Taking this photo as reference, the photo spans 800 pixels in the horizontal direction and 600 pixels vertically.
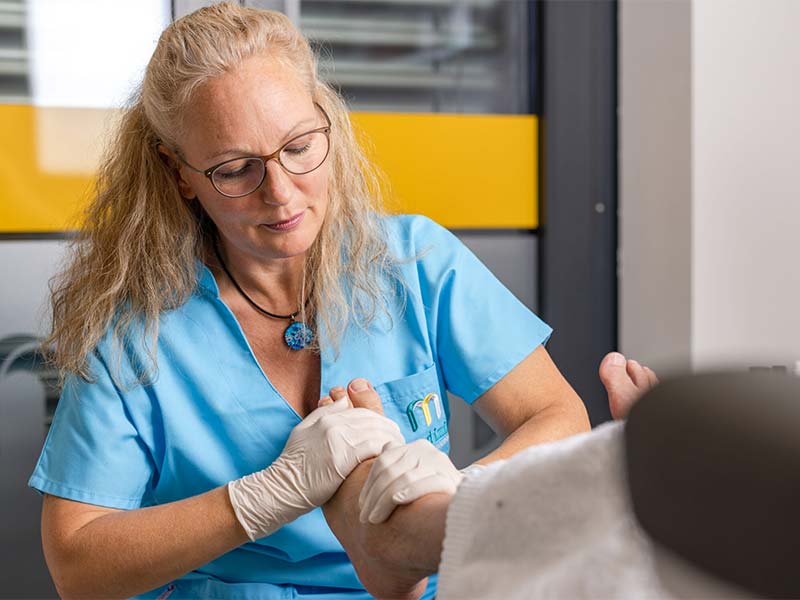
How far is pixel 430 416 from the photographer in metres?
1.41

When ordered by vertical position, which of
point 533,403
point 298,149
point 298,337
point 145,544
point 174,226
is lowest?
point 145,544

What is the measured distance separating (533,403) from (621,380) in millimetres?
166

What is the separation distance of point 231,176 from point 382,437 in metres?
0.42

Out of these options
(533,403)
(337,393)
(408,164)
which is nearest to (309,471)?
(337,393)

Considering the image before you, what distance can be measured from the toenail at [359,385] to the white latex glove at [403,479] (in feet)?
0.82

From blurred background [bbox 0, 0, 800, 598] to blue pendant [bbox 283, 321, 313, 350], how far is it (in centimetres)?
68

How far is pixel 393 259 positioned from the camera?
146 centimetres

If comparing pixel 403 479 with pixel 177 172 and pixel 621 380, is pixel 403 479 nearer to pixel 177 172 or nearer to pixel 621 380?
pixel 621 380

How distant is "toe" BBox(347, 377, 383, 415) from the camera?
4.18 ft

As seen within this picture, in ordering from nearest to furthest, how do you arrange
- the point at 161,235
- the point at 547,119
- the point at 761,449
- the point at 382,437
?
the point at 761,449, the point at 382,437, the point at 161,235, the point at 547,119

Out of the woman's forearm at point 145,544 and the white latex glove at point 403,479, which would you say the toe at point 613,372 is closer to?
the white latex glove at point 403,479

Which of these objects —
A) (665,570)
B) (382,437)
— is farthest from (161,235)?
(665,570)

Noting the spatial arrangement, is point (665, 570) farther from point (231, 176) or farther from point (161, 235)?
point (161, 235)

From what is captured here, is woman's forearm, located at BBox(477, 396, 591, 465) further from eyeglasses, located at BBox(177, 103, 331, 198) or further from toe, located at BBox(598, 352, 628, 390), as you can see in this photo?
eyeglasses, located at BBox(177, 103, 331, 198)
